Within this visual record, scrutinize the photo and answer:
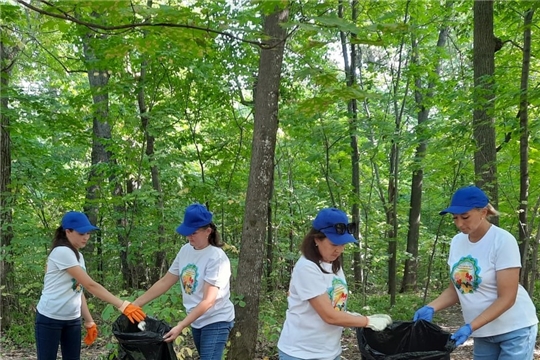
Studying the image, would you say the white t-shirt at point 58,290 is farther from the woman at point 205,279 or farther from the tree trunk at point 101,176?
the tree trunk at point 101,176

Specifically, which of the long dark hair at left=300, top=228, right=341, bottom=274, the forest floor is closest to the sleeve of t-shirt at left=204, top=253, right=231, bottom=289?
the long dark hair at left=300, top=228, right=341, bottom=274

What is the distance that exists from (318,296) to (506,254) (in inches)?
41.0

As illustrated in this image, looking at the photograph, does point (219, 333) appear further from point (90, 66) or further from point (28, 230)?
point (28, 230)

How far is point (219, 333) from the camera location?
10.2 feet

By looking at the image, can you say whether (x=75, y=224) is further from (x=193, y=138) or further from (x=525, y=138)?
(x=525, y=138)

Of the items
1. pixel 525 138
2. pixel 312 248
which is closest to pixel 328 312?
pixel 312 248

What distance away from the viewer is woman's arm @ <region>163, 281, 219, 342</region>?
2826 millimetres

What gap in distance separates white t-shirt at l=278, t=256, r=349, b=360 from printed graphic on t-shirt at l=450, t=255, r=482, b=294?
74 centimetres

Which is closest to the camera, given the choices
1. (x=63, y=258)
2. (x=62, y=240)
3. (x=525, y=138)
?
(x=63, y=258)

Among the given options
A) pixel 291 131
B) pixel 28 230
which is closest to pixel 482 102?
pixel 291 131

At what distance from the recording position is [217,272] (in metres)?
3.00

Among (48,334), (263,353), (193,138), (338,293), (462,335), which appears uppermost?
(193,138)

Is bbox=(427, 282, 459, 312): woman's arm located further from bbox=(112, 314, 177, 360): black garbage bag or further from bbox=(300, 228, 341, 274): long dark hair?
bbox=(112, 314, 177, 360): black garbage bag

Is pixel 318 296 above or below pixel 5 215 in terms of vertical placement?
below
